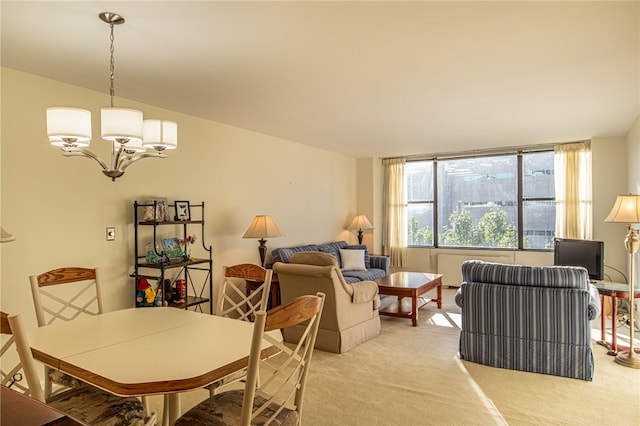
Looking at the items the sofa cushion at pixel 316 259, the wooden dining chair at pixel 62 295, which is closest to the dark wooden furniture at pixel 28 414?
the wooden dining chair at pixel 62 295

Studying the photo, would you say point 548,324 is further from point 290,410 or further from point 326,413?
point 290,410

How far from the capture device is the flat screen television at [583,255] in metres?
4.89

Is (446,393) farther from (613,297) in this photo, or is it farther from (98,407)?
(98,407)

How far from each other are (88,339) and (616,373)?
12.9ft

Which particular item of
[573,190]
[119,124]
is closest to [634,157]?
[573,190]

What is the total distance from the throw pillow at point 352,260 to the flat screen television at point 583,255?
2.73 m

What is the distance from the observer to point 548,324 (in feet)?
10.7

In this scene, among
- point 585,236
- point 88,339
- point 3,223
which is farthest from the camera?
point 585,236

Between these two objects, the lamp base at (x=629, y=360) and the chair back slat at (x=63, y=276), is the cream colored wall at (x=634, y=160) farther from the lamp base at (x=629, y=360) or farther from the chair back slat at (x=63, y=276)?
the chair back slat at (x=63, y=276)

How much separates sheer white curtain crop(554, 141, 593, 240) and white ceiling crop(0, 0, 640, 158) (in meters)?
1.82

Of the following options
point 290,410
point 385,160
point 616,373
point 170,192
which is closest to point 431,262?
point 385,160

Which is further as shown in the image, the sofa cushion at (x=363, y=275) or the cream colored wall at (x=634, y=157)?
the sofa cushion at (x=363, y=275)

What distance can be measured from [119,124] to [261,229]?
2923mm

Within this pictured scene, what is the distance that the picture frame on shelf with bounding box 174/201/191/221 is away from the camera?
4118 millimetres
